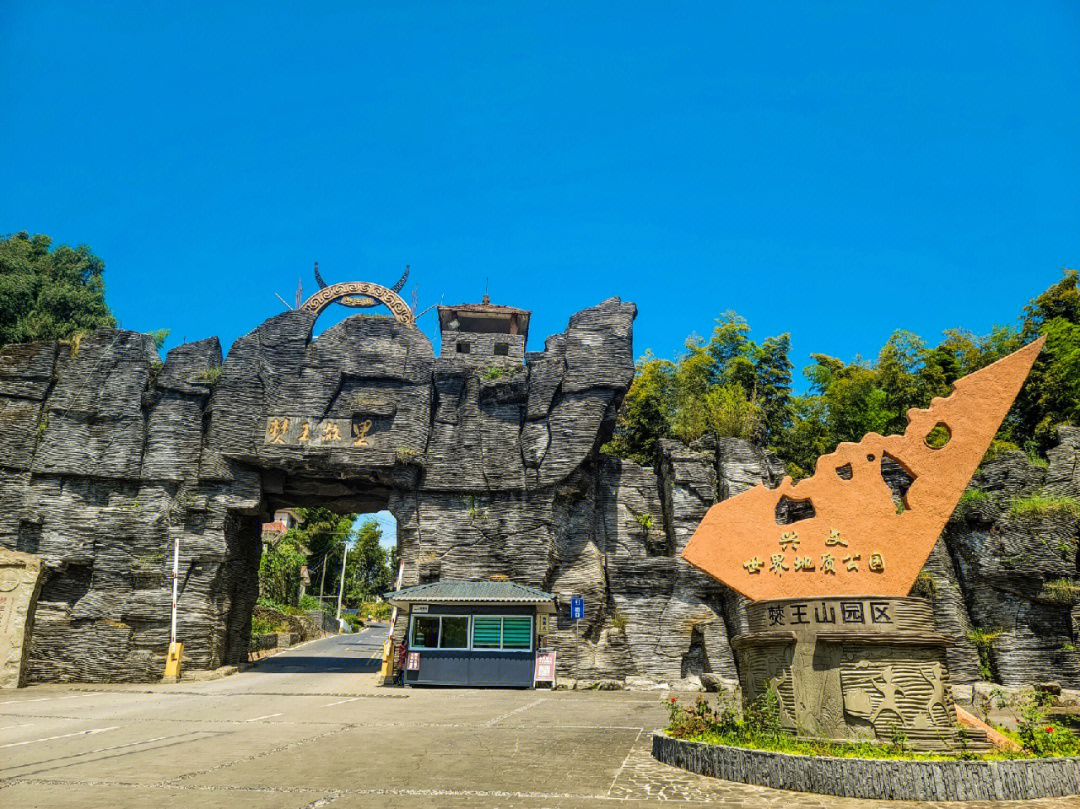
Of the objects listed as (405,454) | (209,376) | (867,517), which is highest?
(209,376)

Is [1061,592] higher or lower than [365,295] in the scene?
lower

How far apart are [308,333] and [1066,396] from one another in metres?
22.8

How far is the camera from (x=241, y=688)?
16.2 metres

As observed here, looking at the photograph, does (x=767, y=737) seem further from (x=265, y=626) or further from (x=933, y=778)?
(x=265, y=626)

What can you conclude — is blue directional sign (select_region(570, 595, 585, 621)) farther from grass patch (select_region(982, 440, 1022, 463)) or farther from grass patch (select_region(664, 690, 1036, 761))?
grass patch (select_region(982, 440, 1022, 463))

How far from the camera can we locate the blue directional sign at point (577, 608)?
62.2 feet

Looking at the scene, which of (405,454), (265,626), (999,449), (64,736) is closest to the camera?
(64,736)

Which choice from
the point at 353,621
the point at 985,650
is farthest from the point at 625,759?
the point at 353,621

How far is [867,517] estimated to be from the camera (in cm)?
844

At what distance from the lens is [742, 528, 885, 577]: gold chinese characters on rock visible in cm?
827

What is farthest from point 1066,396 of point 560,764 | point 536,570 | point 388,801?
point 388,801

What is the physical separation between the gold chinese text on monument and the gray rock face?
34.5 ft

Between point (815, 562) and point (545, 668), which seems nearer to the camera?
point (815, 562)

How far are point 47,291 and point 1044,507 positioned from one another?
102 ft
